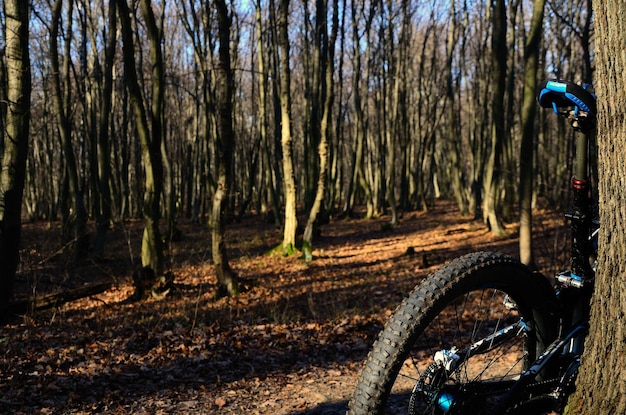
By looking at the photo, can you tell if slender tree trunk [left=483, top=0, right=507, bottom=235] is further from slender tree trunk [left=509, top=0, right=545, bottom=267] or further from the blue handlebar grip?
the blue handlebar grip

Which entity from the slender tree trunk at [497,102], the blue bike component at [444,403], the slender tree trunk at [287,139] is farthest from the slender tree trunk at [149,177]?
the blue bike component at [444,403]

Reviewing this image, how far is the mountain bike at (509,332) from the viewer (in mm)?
2051

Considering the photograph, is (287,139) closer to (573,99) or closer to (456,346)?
(573,99)

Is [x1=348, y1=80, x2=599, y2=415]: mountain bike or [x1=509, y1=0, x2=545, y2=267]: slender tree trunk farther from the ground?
[x1=509, y1=0, x2=545, y2=267]: slender tree trunk

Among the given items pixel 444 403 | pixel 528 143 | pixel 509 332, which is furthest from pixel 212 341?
pixel 528 143

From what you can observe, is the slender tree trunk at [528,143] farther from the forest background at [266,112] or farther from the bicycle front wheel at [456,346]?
the bicycle front wheel at [456,346]

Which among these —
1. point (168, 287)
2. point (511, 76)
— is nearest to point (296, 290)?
point (168, 287)

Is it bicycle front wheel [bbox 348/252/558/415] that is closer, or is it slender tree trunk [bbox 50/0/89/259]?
bicycle front wheel [bbox 348/252/558/415]

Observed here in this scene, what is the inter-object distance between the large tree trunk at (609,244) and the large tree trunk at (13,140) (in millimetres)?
7873

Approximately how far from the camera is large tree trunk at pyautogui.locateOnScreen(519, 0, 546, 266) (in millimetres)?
8797

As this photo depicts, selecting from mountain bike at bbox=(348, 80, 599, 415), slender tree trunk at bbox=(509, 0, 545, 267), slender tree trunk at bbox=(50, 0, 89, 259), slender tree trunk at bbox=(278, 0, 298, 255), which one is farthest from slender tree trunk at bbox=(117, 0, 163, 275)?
mountain bike at bbox=(348, 80, 599, 415)

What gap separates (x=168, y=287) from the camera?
396 inches

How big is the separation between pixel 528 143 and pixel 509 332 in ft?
22.9

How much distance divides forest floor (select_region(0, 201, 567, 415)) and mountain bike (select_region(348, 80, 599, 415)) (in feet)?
7.61
